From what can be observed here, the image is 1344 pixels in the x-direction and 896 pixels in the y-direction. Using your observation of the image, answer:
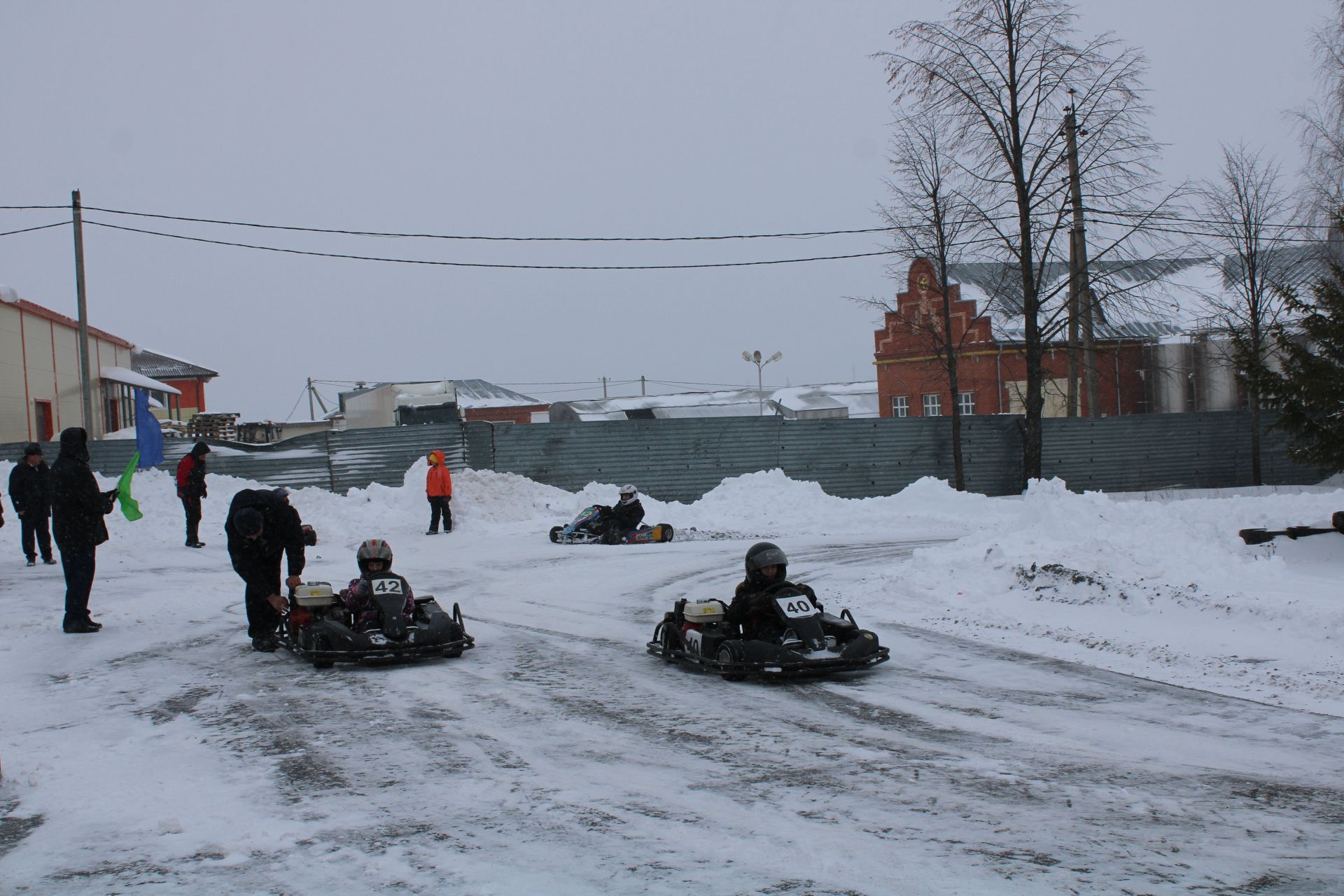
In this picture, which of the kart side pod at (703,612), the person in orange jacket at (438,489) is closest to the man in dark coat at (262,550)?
the kart side pod at (703,612)

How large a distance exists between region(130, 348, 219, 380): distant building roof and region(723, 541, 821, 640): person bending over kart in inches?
2537

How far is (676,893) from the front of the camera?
3861 mm

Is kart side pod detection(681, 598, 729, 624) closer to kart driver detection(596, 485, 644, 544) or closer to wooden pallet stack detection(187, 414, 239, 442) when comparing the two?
kart driver detection(596, 485, 644, 544)

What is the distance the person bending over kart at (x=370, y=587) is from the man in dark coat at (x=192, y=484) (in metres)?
10.4

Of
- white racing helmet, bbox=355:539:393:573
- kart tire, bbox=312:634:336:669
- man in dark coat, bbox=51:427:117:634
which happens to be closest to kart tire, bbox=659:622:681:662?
white racing helmet, bbox=355:539:393:573

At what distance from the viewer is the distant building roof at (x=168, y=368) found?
215ft

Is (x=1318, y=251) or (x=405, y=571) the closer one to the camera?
(x=405, y=571)

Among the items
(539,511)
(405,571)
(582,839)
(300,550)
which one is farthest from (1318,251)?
(582,839)

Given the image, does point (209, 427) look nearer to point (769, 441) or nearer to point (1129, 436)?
point (769, 441)

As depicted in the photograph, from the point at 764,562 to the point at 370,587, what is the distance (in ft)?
10.5

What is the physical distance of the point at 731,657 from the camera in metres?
7.82

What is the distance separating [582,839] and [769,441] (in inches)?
930

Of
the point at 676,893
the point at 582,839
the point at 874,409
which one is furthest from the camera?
the point at 874,409

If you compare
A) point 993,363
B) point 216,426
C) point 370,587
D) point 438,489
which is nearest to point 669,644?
point 370,587
